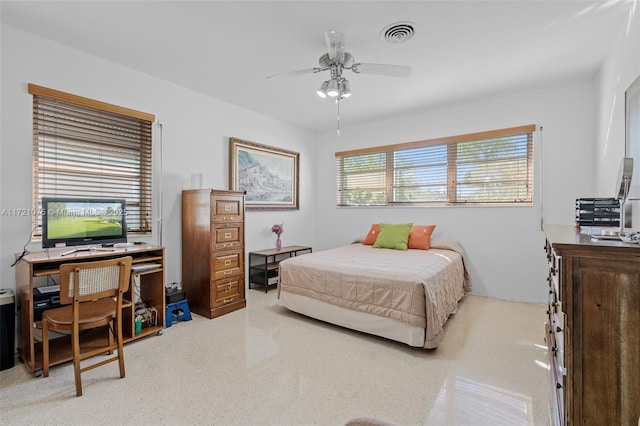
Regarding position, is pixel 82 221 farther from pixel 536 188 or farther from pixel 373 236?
pixel 536 188

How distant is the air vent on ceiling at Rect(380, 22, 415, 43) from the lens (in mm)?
2312

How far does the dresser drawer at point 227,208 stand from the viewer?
3244 millimetres

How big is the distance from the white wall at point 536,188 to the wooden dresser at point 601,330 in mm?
2959

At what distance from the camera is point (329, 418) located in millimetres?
1685

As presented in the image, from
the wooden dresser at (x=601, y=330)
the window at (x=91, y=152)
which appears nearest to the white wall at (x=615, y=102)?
the wooden dresser at (x=601, y=330)

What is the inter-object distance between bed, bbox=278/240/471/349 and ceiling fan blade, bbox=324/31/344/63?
193 cm

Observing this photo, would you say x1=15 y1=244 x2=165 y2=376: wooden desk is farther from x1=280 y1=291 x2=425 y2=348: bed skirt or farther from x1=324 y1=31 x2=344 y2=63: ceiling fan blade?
x1=324 y1=31 x2=344 y2=63: ceiling fan blade

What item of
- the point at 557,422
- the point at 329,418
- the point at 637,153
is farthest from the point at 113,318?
the point at 637,153

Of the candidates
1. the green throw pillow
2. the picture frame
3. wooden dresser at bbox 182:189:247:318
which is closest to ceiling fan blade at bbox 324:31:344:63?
wooden dresser at bbox 182:189:247:318

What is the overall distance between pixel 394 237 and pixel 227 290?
2.31 meters

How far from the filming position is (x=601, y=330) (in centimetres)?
110

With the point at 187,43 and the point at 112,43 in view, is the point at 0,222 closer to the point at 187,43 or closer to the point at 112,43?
the point at 112,43

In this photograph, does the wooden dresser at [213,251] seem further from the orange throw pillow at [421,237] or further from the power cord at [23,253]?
the orange throw pillow at [421,237]

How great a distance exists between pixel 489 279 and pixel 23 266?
482cm
